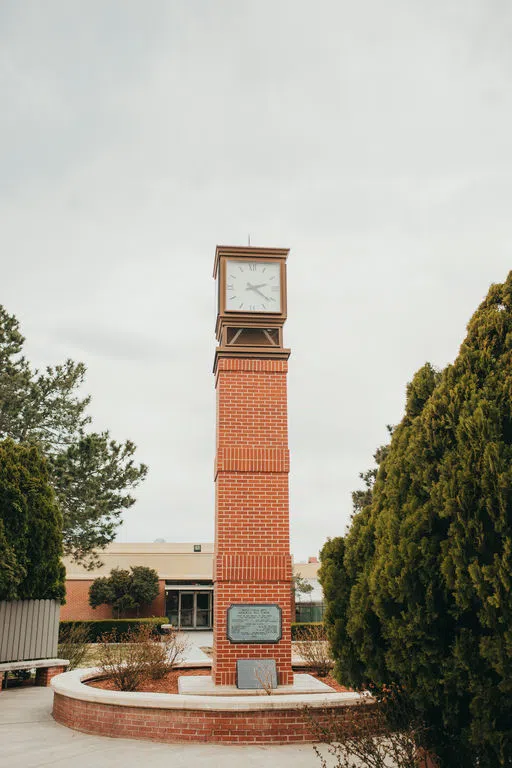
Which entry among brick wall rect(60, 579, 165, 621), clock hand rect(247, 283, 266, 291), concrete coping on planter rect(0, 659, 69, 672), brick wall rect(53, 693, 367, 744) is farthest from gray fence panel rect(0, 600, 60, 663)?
brick wall rect(60, 579, 165, 621)

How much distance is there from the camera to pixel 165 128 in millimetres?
11711

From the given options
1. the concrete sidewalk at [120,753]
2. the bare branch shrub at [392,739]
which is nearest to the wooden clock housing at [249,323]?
the concrete sidewalk at [120,753]

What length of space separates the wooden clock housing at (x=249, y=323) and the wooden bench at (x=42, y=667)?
7.19 m

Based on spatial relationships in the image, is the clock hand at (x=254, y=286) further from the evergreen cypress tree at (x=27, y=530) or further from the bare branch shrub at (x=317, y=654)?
the evergreen cypress tree at (x=27, y=530)

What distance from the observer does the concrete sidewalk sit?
716 cm

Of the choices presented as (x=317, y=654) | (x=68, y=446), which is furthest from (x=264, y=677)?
(x=68, y=446)

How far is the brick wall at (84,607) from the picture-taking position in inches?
1582

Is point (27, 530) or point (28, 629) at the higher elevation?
point (27, 530)

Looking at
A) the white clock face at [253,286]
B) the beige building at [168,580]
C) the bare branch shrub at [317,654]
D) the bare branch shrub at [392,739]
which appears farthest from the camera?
the beige building at [168,580]

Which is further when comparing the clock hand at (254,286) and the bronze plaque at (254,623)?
the clock hand at (254,286)

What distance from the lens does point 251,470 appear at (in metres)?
11.0

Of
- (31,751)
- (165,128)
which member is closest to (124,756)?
(31,751)

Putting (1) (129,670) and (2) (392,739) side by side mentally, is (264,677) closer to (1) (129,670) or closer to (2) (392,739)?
(1) (129,670)

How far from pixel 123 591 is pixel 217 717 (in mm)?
32729
